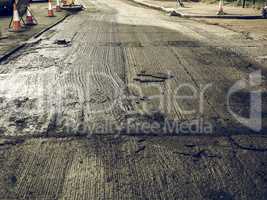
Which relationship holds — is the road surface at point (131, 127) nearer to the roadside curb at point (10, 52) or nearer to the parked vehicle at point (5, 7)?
the roadside curb at point (10, 52)

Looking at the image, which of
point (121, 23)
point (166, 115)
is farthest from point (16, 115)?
point (121, 23)

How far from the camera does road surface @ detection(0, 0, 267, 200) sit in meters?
3.46

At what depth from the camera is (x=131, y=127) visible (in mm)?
4680

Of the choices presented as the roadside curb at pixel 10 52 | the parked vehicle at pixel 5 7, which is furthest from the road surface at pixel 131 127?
the parked vehicle at pixel 5 7

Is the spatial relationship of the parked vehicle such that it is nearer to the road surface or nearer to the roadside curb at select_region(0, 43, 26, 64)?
the roadside curb at select_region(0, 43, 26, 64)

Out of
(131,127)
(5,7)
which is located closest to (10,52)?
(131,127)

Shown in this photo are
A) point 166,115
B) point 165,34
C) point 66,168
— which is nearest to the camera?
point 66,168

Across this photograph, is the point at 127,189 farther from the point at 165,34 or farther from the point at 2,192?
the point at 165,34

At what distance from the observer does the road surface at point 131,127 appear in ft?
11.3

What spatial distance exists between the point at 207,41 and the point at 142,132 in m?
7.07

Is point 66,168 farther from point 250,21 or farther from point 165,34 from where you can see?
point 250,21

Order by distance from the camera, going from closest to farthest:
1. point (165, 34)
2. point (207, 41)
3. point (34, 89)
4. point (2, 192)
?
1. point (2, 192)
2. point (34, 89)
3. point (207, 41)
4. point (165, 34)

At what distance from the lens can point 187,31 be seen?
13.0 m

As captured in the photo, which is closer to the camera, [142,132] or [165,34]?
[142,132]
